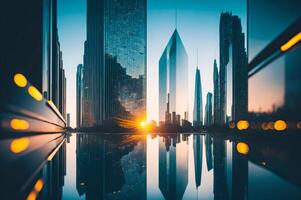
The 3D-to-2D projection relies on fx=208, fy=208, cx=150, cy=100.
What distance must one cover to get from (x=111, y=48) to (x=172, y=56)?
122ft

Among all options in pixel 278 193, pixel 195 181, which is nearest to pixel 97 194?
pixel 195 181

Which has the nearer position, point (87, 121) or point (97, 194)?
point (97, 194)

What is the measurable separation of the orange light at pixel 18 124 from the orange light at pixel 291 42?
8233mm

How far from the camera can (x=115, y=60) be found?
237 feet

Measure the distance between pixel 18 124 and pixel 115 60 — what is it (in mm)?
70139

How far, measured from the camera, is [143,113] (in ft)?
260

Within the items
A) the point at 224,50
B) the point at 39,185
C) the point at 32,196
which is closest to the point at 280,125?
the point at 39,185

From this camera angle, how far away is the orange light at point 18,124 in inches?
147

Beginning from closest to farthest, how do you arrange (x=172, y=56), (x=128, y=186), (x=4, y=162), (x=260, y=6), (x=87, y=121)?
1. (x=128, y=186)
2. (x=4, y=162)
3. (x=260, y=6)
4. (x=87, y=121)
5. (x=172, y=56)

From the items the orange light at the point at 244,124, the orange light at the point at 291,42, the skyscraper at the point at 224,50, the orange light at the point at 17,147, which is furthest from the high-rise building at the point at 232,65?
the orange light at the point at 17,147

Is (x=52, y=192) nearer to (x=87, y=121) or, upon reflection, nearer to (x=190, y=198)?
(x=190, y=198)

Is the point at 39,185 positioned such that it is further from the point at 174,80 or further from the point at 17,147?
the point at 174,80

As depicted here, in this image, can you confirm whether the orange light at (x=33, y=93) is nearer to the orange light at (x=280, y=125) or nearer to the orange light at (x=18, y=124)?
the orange light at (x=18, y=124)

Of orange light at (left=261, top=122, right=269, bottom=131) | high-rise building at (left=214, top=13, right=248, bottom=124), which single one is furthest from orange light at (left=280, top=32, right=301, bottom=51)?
high-rise building at (left=214, top=13, right=248, bottom=124)
